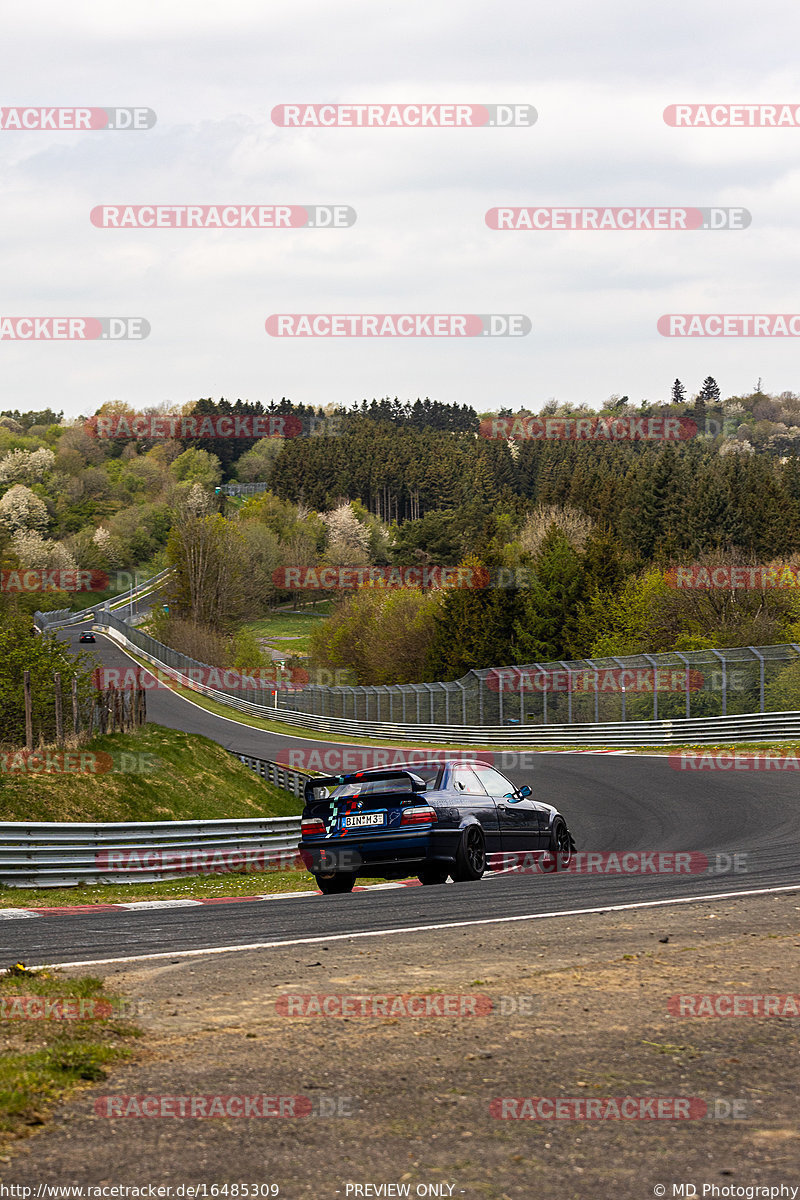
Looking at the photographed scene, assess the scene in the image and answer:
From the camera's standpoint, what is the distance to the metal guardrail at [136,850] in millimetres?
13766

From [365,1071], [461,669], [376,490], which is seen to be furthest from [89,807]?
[376,490]

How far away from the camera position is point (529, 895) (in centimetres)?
1180

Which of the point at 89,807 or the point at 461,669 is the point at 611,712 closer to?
the point at 89,807

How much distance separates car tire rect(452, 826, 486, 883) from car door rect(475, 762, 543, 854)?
0.56 m

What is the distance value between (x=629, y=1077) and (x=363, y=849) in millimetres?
7880

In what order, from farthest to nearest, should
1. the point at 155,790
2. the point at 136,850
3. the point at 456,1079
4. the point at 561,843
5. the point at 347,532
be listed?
1. the point at 347,532
2. the point at 155,790
3. the point at 561,843
4. the point at 136,850
5. the point at 456,1079

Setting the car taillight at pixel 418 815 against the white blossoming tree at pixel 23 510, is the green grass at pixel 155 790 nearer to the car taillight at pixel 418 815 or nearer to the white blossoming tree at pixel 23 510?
the car taillight at pixel 418 815

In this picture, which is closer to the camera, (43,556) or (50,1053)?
(50,1053)
